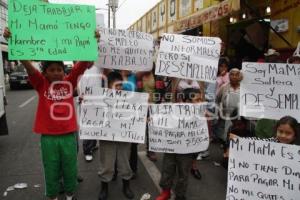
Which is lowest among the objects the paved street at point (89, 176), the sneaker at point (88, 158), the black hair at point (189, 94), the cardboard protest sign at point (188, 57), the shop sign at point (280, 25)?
the paved street at point (89, 176)

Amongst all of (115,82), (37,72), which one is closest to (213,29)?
(115,82)

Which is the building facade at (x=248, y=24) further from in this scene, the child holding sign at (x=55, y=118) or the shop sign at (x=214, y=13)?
the child holding sign at (x=55, y=118)

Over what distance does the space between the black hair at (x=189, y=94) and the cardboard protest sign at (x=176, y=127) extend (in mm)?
117

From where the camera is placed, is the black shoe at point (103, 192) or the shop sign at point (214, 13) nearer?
the black shoe at point (103, 192)

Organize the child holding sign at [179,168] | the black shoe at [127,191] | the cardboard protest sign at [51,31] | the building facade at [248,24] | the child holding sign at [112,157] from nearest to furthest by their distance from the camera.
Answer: the cardboard protest sign at [51,31] → the child holding sign at [179,168] → the child holding sign at [112,157] → the black shoe at [127,191] → the building facade at [248,24]

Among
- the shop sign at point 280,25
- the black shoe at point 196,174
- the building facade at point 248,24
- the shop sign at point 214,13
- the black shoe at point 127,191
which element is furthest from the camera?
the shop sign at point 280,25

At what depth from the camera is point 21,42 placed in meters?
3.50

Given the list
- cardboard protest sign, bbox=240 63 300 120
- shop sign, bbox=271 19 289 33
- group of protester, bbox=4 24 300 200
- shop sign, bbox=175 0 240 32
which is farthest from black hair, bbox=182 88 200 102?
shop sign, bbox=271 19 289 33

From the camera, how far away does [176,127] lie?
13.8ft

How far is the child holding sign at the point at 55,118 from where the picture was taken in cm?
377

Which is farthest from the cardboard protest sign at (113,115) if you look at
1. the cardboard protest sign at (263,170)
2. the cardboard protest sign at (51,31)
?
the cardboard protest sign at (263,170)

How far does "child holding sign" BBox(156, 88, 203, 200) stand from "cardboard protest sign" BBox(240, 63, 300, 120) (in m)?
0.80

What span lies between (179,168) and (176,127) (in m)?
0.48

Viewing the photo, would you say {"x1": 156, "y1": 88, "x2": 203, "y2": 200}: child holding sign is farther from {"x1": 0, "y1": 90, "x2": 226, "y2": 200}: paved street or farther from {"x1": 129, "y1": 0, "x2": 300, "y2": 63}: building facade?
{"x1": 129, "y1": 0, "x2": 300, "y2": 63}: building facade
